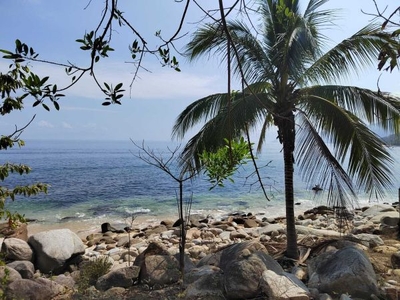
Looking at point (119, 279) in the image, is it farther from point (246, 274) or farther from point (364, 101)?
point (364, 101)

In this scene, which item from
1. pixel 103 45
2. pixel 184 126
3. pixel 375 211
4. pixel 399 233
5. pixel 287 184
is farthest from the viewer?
pixel 375 211

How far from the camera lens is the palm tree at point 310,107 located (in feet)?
18.1

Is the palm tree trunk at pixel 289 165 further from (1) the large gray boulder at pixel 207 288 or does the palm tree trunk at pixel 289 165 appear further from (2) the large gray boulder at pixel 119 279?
(2) the large gray boulder at pixel 119 279

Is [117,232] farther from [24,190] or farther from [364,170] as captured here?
[24,190]

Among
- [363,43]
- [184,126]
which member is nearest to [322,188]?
[363,43]

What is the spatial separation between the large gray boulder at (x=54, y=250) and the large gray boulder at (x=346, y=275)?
5003 mm

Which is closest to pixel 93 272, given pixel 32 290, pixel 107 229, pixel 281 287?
pixel 32 290

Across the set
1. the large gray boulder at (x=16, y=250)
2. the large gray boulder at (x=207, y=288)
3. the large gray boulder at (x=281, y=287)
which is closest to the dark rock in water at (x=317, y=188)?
the large gray boulder at (x=281, y=287)

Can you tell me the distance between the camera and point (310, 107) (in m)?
5.94

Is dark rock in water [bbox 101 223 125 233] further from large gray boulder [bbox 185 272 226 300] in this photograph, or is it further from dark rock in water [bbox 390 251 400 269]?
dark rock in water [bbox 390 251 400 269]

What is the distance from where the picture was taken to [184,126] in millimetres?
7039

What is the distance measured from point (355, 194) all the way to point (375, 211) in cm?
944

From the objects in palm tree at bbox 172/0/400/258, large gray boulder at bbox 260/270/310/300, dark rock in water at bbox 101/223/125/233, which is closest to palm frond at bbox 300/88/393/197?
palm tree at bbox 172/0/400/258

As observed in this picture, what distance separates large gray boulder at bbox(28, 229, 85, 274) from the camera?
7.14 metres
